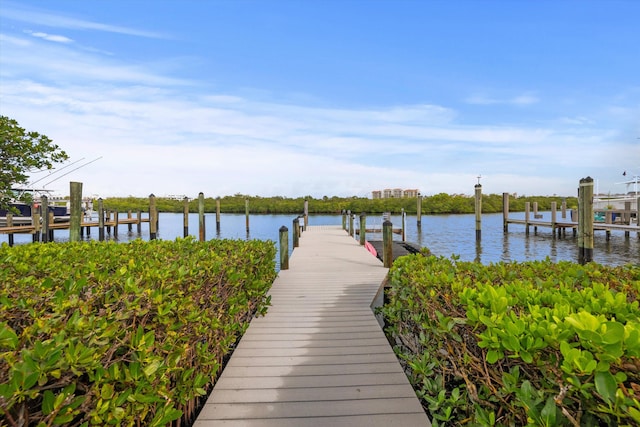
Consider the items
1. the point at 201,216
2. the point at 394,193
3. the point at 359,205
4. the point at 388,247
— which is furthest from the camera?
the point at 394,193

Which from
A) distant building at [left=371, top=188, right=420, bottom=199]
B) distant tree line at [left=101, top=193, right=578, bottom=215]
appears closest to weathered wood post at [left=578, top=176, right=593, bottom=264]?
distant tree line at [left=101, top=193, right=578, bottom=215]

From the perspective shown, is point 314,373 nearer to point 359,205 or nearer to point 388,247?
point 388,247

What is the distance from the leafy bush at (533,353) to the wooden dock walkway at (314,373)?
425 mm

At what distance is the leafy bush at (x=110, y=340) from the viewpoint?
4.50ft

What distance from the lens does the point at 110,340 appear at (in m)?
1.76

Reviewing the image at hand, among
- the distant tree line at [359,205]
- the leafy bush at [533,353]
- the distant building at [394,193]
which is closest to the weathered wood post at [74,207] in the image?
the leafy bush at [533,353]

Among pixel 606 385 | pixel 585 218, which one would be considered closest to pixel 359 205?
pixel 585 218

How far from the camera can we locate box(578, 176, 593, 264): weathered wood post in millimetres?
12023

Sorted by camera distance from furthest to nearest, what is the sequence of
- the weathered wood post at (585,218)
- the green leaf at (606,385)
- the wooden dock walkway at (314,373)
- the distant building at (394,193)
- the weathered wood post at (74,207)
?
1. the distant building at (394,193)
2. the weathered wood post at (585,218)
3. the weathered wood post at (74,207)
4. the wooden dock walkway at (314,373)
5. the green leaf at (606,385)

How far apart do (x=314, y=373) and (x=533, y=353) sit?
2.32 m

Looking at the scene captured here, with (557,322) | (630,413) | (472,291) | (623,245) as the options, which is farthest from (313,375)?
(623,245)

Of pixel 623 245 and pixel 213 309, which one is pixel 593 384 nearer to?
pixel 213 309

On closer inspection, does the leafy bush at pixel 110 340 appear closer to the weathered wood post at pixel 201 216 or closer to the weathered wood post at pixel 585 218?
the weathered wood post at pixel 585 218

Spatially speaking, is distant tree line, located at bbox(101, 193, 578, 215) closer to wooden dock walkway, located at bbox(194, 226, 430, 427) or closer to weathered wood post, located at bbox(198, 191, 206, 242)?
weathered wood post, located at bbox(198, 191, 206, 242)
